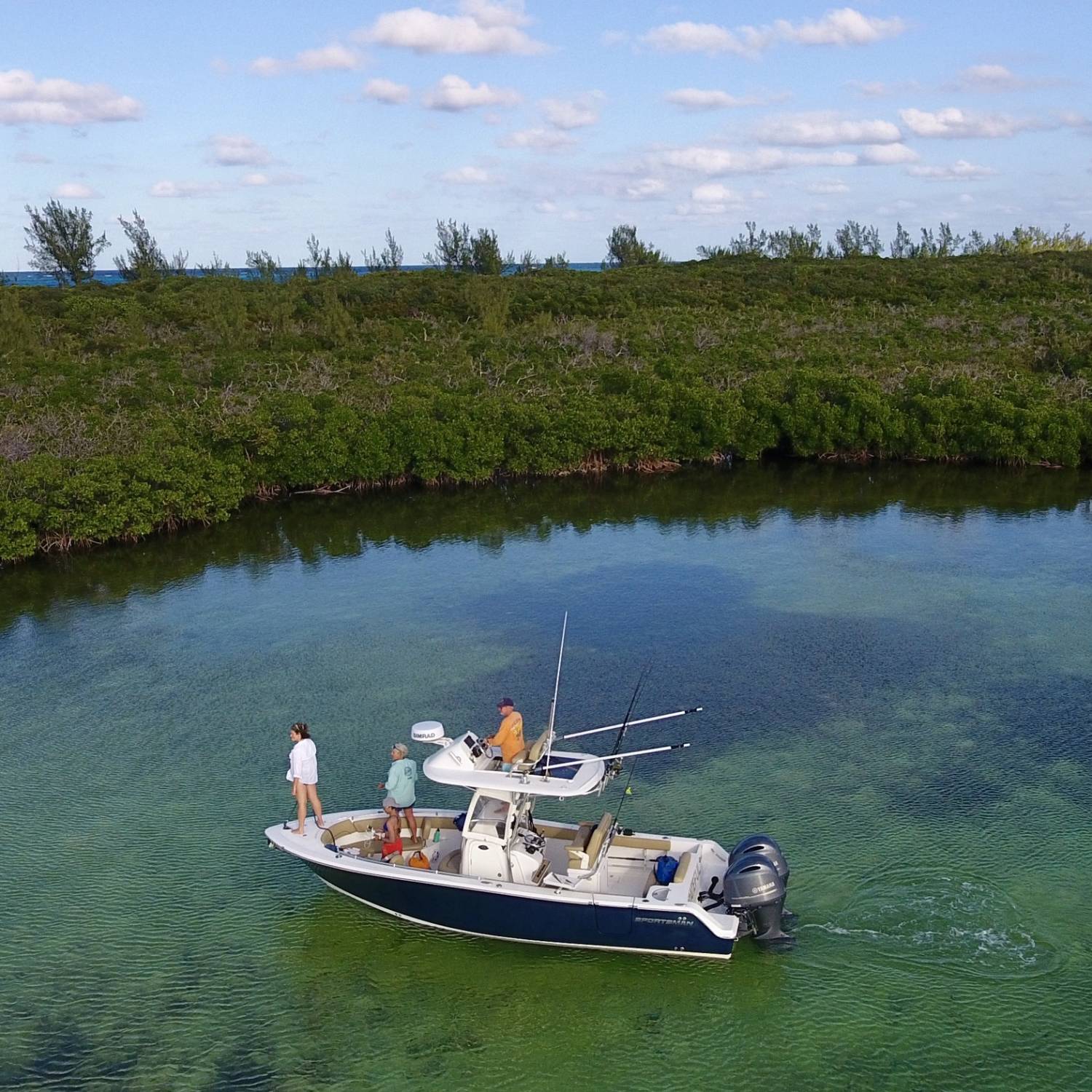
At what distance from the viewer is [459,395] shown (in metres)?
39.8

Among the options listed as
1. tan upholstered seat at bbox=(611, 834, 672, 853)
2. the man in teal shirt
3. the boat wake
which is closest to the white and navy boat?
tan upholstered seat at bbox=(611, 834, 672, 853)

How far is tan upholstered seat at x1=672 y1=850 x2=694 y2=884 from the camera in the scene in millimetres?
11617

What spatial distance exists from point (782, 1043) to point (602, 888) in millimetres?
2468

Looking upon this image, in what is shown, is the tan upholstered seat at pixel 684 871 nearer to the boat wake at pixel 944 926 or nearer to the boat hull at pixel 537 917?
the boat hull at pixel 537 917

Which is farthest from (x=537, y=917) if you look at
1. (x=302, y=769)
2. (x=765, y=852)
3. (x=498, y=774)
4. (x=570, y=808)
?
(x=570, y=808)

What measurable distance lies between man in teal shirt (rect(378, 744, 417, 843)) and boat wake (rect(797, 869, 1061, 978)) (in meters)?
4.71

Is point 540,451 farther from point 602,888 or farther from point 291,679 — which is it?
point 602,888

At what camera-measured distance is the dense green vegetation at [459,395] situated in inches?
1246

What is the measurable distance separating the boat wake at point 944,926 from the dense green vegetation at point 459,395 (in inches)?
913

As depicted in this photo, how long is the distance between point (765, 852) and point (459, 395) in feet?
99.0

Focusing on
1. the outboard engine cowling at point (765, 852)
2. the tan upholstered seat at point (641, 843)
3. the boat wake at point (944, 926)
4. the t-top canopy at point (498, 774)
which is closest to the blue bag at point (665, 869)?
the tan upholstered seat at point (641, 843)

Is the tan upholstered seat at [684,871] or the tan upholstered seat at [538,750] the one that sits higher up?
the tan upholstered seat at [538,750]

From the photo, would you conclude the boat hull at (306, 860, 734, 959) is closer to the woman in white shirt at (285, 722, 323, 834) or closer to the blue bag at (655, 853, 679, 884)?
the blue bag at (655, 853, 679, 884)

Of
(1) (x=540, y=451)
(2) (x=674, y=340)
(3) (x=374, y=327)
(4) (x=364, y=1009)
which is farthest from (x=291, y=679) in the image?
(3) (x=374, y=327)
